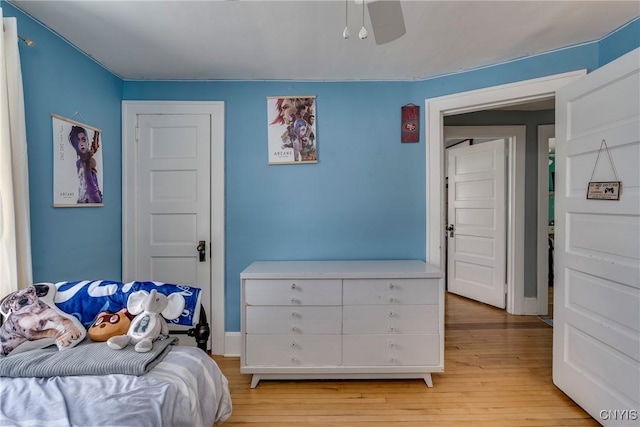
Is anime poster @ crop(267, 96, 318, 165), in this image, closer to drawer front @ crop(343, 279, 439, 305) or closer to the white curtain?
drawer front @ crop(343, 279, 439, 305)

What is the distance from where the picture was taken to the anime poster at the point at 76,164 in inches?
73.9

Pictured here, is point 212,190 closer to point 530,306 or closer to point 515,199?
point 515,199

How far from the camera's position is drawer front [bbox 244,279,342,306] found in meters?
2.09

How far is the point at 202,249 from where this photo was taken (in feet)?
8.24

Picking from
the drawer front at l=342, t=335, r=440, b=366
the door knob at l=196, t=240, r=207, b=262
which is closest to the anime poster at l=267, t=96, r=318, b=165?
the door knob at l=196, t=240, r=207, b=262

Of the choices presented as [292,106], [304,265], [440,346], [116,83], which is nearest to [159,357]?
[304,265]

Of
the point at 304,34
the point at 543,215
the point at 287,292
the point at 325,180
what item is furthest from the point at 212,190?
the point at 543,215

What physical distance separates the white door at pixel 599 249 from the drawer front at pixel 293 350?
146cm

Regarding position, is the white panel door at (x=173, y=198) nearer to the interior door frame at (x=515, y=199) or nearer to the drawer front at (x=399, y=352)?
the drawer front at (x=399, y=352)

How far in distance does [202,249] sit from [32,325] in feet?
3.95

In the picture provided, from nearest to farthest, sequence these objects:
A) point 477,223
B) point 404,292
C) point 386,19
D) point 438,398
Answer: point 386,19, point 438,398, point 404,292, point 477,223

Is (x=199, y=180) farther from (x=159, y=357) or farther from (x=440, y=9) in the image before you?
(x=440, y=9)

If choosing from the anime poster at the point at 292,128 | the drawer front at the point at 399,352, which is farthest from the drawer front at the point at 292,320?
the anime poster at the point at 292,128

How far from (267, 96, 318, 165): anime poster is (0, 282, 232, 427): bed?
1.60 m
